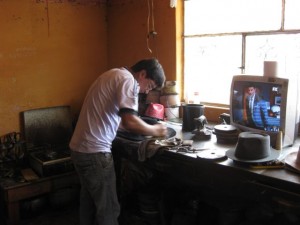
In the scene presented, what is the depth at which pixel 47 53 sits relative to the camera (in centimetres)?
330

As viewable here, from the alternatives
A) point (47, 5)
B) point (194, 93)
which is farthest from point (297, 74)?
point (47, 5)

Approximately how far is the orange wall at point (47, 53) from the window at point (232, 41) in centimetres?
110

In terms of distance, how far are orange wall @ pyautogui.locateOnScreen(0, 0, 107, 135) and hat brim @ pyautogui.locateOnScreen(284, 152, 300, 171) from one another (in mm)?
2353

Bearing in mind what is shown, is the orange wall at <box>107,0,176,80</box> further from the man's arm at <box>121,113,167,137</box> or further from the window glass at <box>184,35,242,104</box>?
the man's arm at <box>121,113,167,137</box>

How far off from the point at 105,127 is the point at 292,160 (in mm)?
1022

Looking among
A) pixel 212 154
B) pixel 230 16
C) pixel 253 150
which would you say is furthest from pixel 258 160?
pixel 230 16

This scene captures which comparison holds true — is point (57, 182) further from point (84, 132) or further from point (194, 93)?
point (194, 93)

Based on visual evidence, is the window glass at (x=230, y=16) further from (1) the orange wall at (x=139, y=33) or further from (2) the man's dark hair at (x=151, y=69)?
(2) the man's dark hair at (x=151, y=69)

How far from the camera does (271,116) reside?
1.98 m

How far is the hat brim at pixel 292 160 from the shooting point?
1.60m

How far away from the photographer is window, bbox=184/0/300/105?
2.32m

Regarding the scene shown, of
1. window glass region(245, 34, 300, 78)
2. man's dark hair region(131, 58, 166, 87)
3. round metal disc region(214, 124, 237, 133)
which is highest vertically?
window glass region(245, 34, 300, 78)

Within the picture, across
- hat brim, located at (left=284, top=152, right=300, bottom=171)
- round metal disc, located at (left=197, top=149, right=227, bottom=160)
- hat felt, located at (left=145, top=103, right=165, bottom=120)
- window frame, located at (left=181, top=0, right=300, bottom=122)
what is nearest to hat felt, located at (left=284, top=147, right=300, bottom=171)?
hat brim, located at (left=284, top=152, right=300, bottom=171)

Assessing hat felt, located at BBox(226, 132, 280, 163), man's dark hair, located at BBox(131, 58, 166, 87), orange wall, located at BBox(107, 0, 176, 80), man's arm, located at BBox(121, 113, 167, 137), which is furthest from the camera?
orange wall, located at BBox(107, 0, 176, 80)
